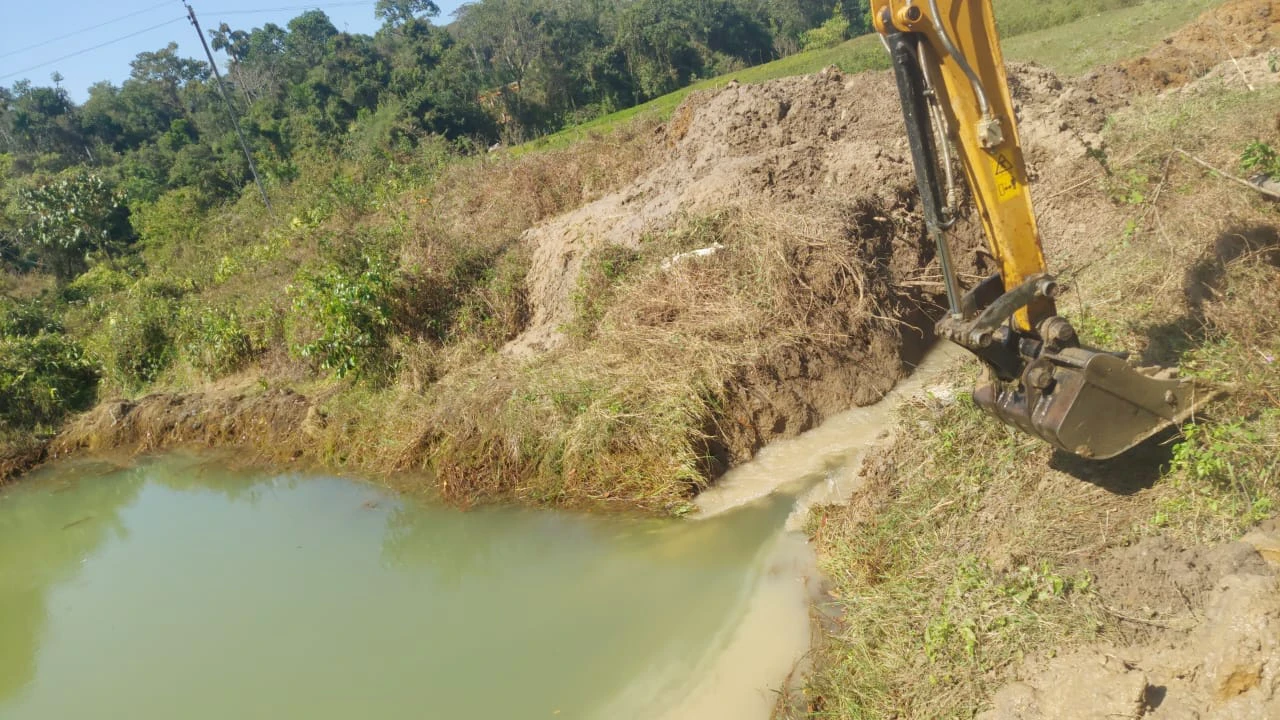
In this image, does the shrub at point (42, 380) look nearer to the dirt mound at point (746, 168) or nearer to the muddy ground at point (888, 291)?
the muddy ground at point (888, 291)

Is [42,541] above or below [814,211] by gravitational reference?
below

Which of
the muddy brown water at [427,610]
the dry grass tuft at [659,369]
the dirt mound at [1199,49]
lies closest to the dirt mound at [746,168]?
the dry grass tuft at [659,369]

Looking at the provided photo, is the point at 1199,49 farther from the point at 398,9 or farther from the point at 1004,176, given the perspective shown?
the point at 398,9

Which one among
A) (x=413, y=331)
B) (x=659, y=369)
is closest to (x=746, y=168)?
(x=659, y=369)

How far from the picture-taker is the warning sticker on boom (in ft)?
12.2

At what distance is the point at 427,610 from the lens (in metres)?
5.53

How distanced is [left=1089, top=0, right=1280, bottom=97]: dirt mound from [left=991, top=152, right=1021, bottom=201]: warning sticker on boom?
7089 mm

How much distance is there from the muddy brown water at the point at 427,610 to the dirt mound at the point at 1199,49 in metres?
5.51

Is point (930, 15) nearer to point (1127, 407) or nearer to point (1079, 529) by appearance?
point (1127, 407)

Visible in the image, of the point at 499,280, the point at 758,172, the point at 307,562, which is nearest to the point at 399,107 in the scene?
the point at 499,280

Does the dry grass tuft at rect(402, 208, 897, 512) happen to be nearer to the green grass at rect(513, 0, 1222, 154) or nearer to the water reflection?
the water reflection

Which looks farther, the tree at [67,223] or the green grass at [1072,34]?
the tree at [67,223]

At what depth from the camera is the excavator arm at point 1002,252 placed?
3.56 meters

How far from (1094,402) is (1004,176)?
3.56 feet
